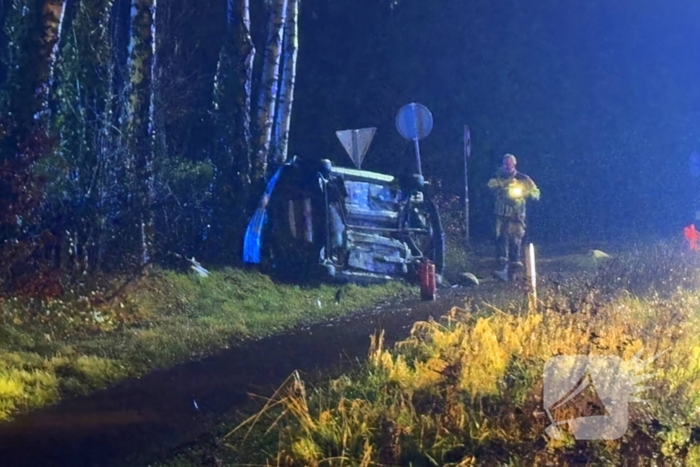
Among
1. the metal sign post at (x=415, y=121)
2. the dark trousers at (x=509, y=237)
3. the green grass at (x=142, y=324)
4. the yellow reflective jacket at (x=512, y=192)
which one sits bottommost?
the green grass at (x=142, y=324)

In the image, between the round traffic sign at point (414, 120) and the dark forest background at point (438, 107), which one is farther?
the round traffic sign at point (414, 120)

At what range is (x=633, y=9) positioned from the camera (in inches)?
1106

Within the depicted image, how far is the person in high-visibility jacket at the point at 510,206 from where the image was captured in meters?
15.0

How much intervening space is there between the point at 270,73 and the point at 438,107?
25.6 feet

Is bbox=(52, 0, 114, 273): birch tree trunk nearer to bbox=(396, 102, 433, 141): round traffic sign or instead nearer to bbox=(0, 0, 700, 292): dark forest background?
bbox=(0, 0, 700, 292): dark forest background

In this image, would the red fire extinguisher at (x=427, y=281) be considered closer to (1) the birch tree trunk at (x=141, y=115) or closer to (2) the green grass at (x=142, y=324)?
(2) the green grass at (x=142, y=324)

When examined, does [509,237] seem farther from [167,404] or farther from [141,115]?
[167,404]

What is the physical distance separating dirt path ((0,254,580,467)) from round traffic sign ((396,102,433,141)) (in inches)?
230

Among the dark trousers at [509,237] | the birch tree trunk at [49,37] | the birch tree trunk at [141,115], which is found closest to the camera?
the birch tree trunk at [49,37]

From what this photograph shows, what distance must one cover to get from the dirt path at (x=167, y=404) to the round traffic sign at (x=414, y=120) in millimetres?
5850

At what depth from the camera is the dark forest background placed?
39.3 ft

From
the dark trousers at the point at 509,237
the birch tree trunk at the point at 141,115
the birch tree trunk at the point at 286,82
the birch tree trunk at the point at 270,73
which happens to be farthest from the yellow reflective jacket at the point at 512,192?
the birch tree trunk at the point at 141,115

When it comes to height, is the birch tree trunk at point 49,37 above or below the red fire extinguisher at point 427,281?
above

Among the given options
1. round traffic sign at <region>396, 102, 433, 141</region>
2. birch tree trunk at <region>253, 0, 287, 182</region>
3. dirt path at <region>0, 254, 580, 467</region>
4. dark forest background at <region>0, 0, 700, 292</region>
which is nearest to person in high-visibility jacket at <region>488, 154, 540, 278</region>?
round traffic sign at <region>396, 102, 433, 141</region>
